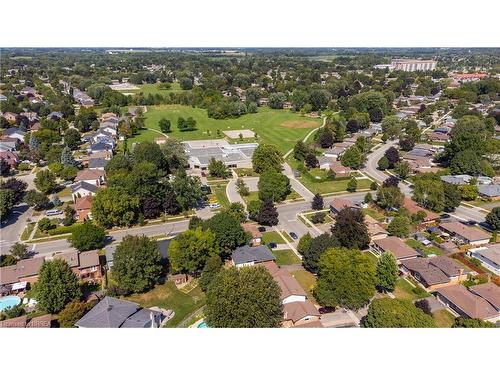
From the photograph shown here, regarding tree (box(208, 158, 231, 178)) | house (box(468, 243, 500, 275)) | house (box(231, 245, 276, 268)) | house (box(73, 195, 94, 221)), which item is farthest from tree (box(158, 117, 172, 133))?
house (box(468, 243, 500, 275))

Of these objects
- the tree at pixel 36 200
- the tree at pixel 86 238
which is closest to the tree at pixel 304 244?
the tree at pixel 86 238

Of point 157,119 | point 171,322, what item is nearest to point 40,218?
point 171,322

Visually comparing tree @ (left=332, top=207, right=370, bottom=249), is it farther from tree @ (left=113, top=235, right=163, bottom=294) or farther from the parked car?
the parked car

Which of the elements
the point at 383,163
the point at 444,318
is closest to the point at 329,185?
the point at 383,163

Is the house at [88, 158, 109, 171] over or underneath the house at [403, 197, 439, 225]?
over

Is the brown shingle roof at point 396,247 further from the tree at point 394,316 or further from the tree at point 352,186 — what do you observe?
the tree at point 352,186
